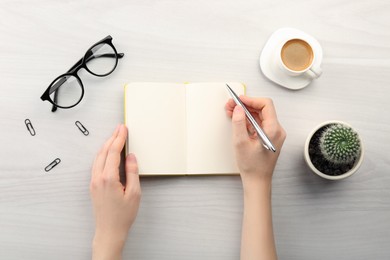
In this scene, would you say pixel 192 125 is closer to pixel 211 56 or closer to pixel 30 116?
pixel 211 56

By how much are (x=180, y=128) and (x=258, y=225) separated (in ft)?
0.83

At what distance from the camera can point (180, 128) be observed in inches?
34.1

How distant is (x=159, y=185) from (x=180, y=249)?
143 millimetres

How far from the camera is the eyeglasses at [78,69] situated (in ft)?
2.81

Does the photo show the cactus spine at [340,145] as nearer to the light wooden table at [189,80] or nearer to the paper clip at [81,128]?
the light wooden table at [189,80]

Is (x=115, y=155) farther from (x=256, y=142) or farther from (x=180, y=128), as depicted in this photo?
(x=256, y=142)

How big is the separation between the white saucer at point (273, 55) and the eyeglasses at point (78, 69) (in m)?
0.31

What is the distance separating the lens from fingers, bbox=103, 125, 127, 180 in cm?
81

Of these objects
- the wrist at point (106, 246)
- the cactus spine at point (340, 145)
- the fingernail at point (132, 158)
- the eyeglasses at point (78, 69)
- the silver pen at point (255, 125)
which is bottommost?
the wrist at point (106, 246)

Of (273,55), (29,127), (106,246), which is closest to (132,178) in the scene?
(106,246)

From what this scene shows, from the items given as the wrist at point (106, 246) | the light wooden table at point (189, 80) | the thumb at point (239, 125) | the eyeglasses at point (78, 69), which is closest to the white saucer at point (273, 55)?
the light wooden table at point (189, 80)

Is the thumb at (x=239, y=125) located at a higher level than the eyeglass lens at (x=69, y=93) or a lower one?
lower

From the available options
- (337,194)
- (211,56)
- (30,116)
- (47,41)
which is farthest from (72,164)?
(337,194)

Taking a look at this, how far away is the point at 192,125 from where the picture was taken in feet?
2.85
